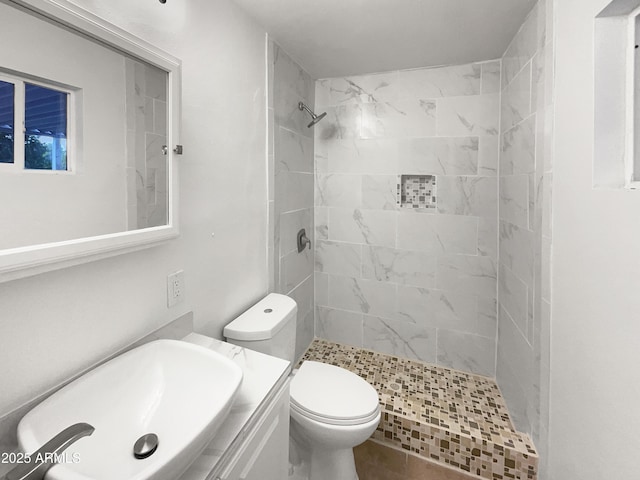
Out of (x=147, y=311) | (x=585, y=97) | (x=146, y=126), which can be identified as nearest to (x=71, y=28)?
(x=146, y=126)

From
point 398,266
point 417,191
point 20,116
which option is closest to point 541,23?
point 417,191

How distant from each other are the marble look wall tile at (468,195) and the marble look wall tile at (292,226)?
3.31 ft

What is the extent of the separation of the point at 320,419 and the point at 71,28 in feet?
5.35

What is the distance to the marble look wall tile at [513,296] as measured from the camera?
5.38ft

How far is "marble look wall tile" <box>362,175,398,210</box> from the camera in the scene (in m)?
2.38

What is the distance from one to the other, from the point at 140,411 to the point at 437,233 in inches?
81.0

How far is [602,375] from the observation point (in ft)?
3.09

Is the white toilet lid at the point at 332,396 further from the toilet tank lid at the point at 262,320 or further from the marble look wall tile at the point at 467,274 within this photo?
the marble look wall tile at the point at 467,274

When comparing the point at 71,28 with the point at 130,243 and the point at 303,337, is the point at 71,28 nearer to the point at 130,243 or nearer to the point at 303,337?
the point at 130,243

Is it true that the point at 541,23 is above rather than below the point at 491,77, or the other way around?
below

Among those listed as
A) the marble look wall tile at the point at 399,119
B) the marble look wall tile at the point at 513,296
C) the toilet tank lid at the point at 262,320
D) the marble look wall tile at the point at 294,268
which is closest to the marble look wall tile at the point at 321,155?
the marble look wall tile at the point at 399,119

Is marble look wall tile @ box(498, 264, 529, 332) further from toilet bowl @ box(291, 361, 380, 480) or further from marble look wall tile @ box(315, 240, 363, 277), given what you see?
marble look wall tile @ box(315, 240, 363, 277)

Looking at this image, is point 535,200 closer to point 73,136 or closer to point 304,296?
point 304,296

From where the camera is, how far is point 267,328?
57.4 inches
